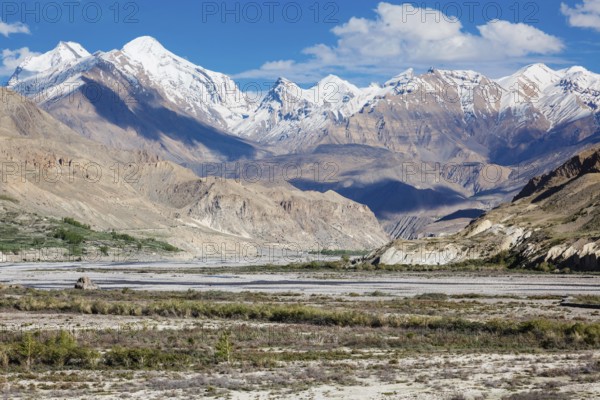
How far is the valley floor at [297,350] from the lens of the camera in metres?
30.0

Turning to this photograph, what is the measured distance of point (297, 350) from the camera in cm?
3953

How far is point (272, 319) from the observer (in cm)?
5269

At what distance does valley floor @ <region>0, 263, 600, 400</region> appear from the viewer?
98.6ft

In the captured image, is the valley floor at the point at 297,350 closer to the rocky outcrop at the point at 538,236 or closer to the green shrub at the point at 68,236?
the rocky outcrop at the point at 538,236

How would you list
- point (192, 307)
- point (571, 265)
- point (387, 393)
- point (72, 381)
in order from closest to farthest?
point (387, 393), point (72, 381), point (192, 307), point (571, 265)

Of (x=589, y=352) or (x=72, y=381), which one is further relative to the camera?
(x=589, y=352)

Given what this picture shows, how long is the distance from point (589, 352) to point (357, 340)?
1038cm

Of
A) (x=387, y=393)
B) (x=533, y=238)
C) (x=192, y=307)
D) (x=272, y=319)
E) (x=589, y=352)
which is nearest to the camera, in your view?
(x=387, y=393)

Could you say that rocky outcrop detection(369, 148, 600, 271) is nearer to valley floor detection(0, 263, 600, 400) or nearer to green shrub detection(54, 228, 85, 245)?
valley floor detection(0, 263, 600, 400)

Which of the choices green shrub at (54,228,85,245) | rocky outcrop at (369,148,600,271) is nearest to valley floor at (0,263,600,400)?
rocky outcrop at (369,148,600,271)

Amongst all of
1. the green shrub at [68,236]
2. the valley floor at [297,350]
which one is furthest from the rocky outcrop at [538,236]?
the green shrub at [68,236]

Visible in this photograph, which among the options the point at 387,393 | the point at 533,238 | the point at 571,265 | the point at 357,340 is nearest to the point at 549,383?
the point at 387,393

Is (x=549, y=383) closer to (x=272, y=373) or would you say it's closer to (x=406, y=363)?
(x=406, y=363)

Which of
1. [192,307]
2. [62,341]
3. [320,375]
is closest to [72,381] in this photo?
[62,341]
